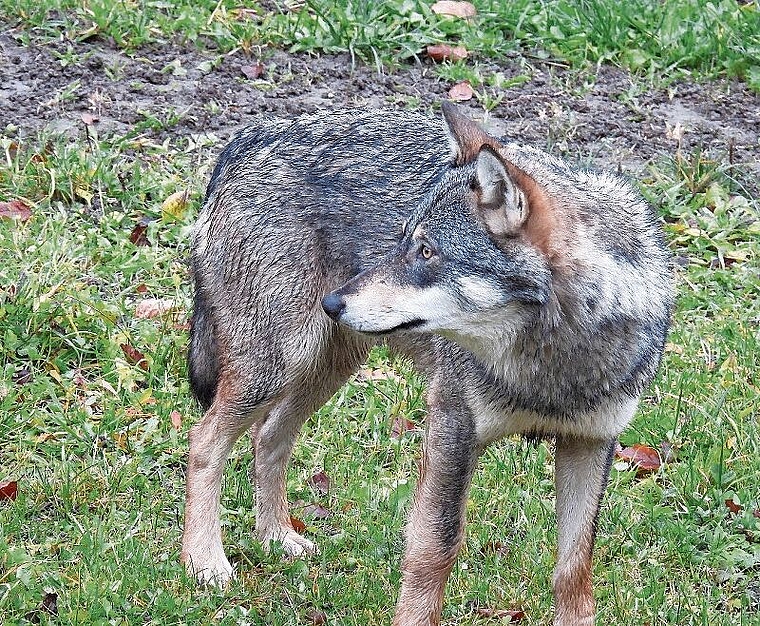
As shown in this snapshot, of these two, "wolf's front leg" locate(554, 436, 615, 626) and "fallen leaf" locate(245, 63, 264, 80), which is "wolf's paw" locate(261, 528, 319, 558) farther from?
"fallen leaf" locate(245, 63, 264, 80)

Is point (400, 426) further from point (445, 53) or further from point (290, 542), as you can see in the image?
point (445, 53)

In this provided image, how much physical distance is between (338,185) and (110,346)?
6.19 ft

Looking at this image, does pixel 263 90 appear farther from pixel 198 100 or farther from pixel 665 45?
pixel 665 45

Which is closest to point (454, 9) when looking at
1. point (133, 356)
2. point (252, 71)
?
point (252, 71)

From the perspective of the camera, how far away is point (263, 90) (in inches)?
325

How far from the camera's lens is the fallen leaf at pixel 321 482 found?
18.3 ft

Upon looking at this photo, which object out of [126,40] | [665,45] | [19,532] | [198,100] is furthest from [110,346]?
[665,45]

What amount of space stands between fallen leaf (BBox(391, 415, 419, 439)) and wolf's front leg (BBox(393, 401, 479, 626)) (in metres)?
1.35

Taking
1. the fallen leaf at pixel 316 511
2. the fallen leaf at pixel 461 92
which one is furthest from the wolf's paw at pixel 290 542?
the fallen leaf at pixel 461 92

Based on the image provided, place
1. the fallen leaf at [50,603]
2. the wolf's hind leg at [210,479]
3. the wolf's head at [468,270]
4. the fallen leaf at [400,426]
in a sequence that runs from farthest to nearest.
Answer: the fallen leaf at [400,426], the wolf's hind leg at [210,479], the fallen leaf at [50,603], the wolf's head at [468,270]

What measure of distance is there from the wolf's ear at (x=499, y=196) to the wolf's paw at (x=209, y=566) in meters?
1.97

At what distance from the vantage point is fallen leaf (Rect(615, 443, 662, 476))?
220 inches

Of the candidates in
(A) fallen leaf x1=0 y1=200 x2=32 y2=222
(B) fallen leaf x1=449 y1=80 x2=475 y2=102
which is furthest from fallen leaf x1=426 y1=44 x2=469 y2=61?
(A) fallen leaf x1=0 y1=200 x2=32 y2=222

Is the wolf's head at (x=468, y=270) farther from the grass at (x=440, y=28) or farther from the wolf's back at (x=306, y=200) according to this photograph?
the grass at (x=440, y=28)
